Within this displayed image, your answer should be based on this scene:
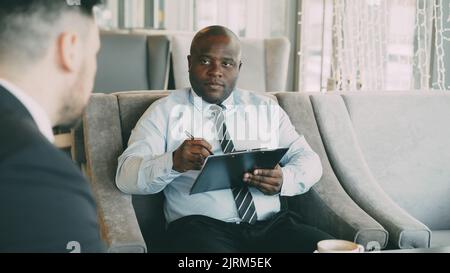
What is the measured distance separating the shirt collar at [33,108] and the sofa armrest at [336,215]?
3.21 feet

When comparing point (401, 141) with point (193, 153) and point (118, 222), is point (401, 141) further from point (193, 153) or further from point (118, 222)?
point (118, 222)

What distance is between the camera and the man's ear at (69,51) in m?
0.71

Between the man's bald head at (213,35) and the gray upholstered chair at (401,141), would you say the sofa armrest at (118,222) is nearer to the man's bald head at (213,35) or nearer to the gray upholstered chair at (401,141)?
the man's bald head at (213,35)

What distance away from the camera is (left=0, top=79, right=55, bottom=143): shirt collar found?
24.8 inches

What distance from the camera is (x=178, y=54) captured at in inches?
109

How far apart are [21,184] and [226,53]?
3.66 ft

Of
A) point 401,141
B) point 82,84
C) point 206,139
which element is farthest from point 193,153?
point 401,141

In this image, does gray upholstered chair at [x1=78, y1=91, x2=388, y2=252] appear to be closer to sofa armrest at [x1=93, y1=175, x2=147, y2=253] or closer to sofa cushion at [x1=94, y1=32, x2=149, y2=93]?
sofa armrest at [x1=93, y1=175, x2=147, y2=253]

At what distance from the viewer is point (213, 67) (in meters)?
1.62

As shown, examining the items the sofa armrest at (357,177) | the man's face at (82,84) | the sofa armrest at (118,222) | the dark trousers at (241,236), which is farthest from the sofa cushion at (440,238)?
the man's face at (82,84)

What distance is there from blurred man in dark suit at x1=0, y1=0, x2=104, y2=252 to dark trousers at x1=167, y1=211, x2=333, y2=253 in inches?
30.1

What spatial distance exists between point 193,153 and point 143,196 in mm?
328
